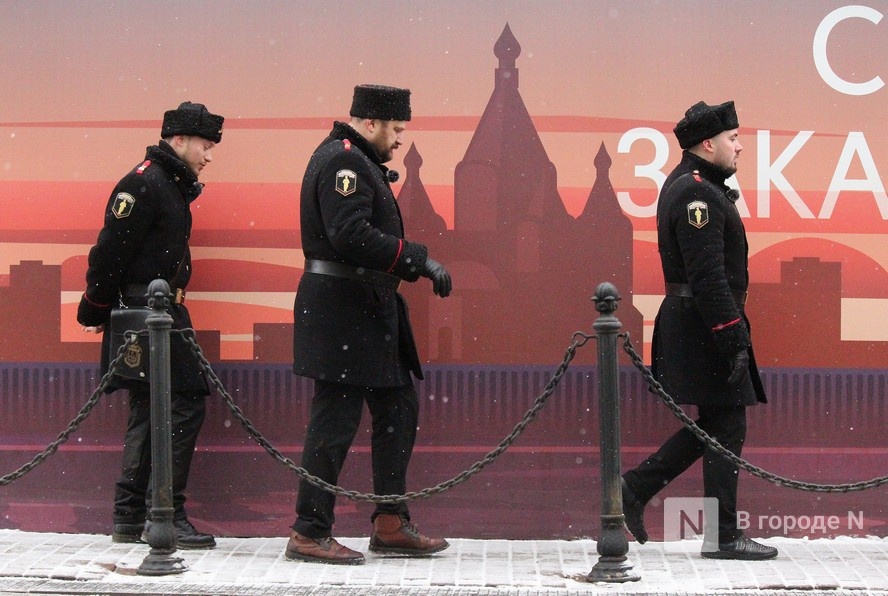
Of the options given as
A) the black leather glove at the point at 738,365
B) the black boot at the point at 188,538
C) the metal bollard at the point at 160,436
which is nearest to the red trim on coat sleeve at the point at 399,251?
the metal bollard at the point at 160,436

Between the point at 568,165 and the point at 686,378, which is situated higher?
the point at 568,165

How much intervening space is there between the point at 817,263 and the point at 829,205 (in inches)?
10.8

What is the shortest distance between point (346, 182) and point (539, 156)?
1.25m

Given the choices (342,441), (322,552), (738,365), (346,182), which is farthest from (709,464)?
(346,182)

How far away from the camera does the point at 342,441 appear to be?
6672 mm

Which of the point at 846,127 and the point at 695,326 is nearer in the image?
the point at 695,326

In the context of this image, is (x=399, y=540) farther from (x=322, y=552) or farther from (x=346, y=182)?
(x=346, y=182)

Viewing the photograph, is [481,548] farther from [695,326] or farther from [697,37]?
[697,37]

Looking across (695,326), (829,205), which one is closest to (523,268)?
(695,326)

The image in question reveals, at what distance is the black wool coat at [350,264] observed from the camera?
6.49 m

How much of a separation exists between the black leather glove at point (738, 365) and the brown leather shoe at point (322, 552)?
172cm

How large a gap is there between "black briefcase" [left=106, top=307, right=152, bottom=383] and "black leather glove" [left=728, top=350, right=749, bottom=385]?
2441mm

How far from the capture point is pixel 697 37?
290 inches

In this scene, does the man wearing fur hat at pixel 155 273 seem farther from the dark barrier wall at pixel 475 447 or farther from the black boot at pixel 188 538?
the dark barrier wall at pixel 475 447
